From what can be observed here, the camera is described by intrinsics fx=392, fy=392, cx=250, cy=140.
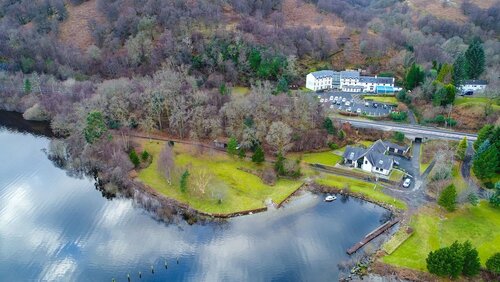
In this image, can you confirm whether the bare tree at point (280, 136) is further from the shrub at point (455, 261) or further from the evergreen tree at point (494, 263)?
the evergreen tree at point (494, 263)

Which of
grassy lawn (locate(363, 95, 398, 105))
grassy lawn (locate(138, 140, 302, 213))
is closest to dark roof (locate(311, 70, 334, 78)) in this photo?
grassy lawn (locate(363, 95, 398, 105))

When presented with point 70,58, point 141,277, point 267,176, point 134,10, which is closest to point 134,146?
point 267,176

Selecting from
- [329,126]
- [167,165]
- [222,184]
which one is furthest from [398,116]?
[167,165]

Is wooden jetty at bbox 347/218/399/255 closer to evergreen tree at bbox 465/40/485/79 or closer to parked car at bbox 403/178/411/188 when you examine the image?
parked car at bbox 403/178/411/188

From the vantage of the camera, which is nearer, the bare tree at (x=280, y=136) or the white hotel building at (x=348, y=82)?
the bare tree at (x=280, y=136)

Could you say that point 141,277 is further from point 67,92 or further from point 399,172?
point 67,92

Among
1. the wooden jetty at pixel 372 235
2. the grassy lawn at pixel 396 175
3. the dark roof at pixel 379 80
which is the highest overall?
the dark roof at pixel 379 80

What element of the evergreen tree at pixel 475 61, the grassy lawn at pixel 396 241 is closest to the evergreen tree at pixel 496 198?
Answer: the grassy lawn at pixel 396 241
